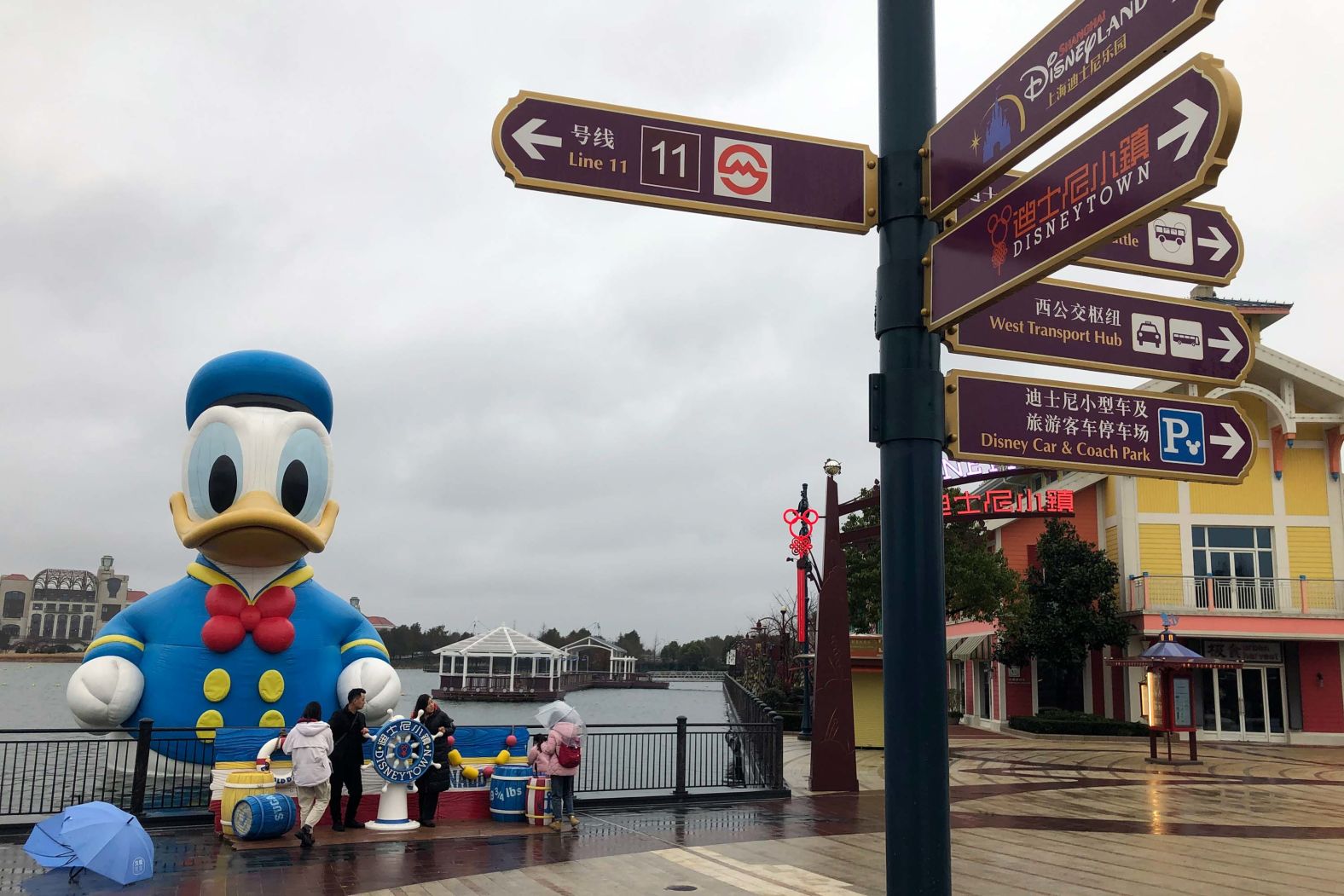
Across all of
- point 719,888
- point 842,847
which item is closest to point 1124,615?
point 842,847

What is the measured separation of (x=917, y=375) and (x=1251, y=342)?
5.51ft

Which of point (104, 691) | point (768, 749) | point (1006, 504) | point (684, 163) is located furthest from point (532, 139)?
point (1006, 504)

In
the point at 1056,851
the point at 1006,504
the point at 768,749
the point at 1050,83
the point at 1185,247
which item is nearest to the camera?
the point at 1050,83

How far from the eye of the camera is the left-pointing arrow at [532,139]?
13.9 ft

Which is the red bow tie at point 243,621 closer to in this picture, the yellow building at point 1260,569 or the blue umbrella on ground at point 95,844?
the blue umbrella on ground at point 95,844

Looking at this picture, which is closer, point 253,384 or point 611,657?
point 253,384

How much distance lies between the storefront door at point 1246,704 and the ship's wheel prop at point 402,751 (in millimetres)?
27051

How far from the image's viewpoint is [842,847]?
11.2 m

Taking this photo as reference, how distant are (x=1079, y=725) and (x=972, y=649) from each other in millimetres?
5774

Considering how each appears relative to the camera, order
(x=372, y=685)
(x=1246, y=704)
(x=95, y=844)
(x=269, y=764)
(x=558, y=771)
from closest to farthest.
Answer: (x=95, y=844) < (x=269, y=764) < (x=558, y=771) < (x=372, y=685) < (x=1246, y=704)

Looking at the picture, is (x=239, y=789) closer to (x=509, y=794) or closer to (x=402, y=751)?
(x=402, y=751)

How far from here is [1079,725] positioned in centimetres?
3083

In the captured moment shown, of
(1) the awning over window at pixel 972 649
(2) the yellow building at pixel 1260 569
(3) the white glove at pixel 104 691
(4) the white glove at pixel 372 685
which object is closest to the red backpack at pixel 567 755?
(4) the white glove at pixel 372 685

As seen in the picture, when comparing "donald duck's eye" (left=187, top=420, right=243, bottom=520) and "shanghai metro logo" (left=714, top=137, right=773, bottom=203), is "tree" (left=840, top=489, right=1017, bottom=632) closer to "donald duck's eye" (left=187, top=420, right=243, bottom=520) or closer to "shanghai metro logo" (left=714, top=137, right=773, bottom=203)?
"donald duck's eye" (left=187, top=420, right=243, bottom=520)
